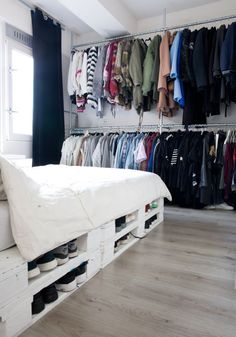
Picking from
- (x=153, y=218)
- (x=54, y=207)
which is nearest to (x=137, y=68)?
(x=153, y=218)

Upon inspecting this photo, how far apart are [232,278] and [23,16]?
142 inches

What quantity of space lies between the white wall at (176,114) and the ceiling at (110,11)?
7cm

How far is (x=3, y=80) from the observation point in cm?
304

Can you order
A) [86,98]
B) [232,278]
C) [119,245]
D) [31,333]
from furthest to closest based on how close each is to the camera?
[86,98]
[119,245]
[232,278]
[31,333]

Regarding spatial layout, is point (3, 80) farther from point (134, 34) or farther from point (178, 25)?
point (178, 25)

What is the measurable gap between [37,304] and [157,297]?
1.81ft

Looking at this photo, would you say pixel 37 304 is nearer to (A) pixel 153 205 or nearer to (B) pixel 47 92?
(A) pixel 153 205

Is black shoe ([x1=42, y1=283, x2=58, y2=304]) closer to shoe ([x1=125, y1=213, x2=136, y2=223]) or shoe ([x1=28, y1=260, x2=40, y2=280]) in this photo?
shoe ([x1=28, y1=260, x2=40, y2=280])

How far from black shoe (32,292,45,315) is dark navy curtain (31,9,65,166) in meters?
2.51

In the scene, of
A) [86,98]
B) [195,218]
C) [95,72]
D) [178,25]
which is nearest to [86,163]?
[86,98]

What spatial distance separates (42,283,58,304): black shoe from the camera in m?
1.11

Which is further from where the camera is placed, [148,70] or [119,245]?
[148,70]

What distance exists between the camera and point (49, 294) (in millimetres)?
1112

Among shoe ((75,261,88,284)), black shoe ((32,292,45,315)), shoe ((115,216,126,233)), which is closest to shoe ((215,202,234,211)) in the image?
shoe ((115,216,126,233))
